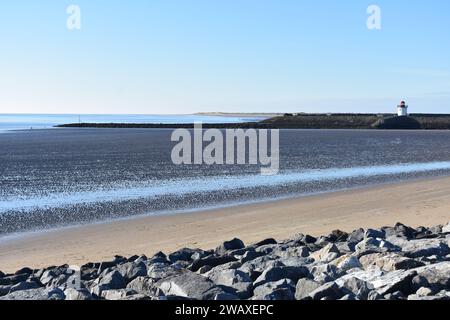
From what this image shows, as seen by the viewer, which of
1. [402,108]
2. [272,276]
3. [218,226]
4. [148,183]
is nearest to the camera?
[272,276]

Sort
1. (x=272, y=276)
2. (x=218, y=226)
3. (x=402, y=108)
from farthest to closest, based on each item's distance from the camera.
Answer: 1. (x=402, y=108)
2. (x=218, y=226)
3. (x=272, y=276)

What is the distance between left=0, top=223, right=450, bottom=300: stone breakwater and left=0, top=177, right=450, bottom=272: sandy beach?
2191 millimetres

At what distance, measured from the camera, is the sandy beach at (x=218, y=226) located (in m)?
11.6

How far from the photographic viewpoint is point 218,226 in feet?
46.2

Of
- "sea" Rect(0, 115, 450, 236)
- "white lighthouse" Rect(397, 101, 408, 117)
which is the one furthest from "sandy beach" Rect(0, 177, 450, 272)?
"white lighthouse" Rect(397, 101, 408, 117)

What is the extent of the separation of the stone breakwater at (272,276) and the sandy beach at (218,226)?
219 centimetres

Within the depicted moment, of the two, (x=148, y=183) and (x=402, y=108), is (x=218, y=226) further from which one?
(x=402, y=108)

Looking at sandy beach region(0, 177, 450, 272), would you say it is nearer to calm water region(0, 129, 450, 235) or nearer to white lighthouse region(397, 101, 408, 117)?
calm water region(0, 129, 450, 235)

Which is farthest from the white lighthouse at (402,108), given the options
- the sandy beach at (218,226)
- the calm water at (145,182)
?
the sandy beach at (218,226)

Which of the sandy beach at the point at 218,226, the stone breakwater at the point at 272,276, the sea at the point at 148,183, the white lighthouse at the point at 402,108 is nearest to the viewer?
the stone breakwater at the point at 272,276

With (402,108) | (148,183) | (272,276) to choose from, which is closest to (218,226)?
(272,276)

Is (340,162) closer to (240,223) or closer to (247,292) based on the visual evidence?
(240,223)

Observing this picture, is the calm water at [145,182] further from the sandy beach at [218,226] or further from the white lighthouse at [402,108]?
the white lighthouse at [402,108]

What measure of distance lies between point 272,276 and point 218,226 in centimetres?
719
